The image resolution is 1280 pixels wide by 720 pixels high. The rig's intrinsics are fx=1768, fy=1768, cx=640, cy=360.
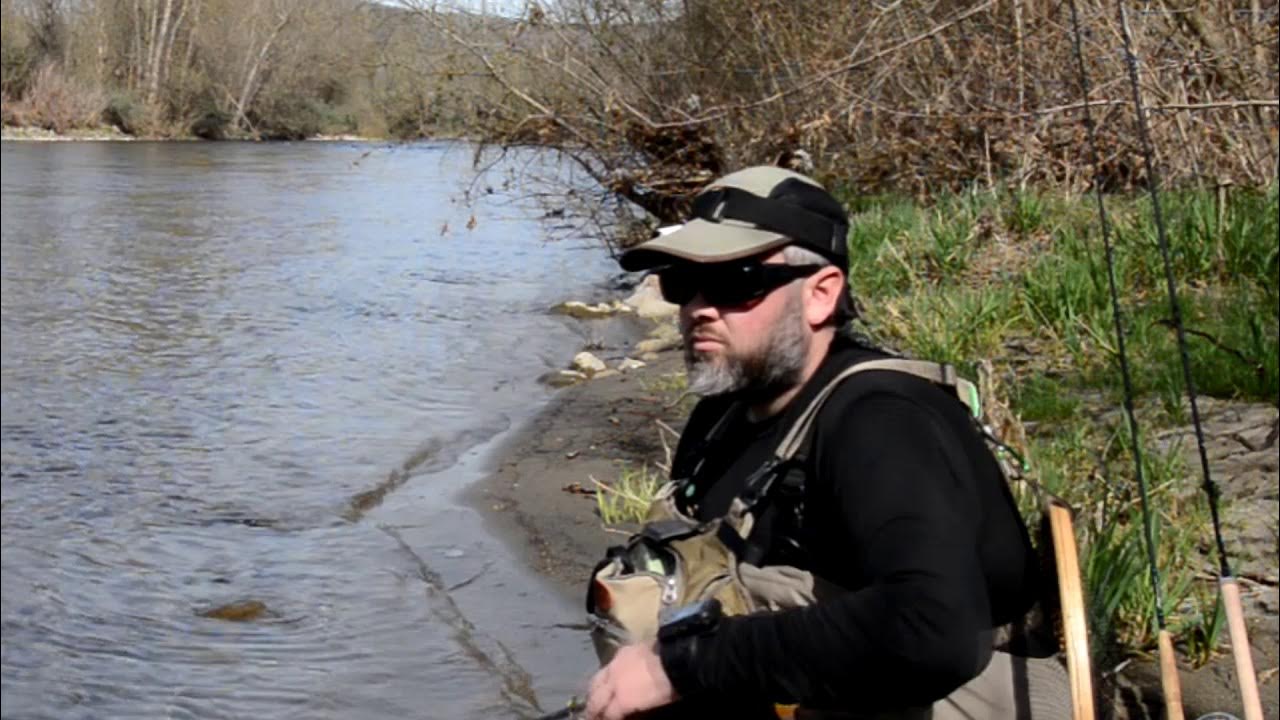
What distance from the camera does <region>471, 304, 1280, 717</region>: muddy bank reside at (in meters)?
5.11

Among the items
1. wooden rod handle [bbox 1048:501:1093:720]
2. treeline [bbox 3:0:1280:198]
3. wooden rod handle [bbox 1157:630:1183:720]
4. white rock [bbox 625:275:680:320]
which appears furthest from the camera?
white rock [bbox 625:275:680:320]

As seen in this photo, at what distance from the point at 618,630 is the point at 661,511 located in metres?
0.26

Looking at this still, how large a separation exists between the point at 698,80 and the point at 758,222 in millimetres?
12695

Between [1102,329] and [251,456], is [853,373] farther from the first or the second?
[251,456]

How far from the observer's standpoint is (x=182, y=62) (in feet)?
20.0

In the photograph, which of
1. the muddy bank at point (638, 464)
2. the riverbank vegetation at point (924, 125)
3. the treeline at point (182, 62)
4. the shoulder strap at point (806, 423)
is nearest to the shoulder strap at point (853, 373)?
the shoulder strap at point (806, 423)

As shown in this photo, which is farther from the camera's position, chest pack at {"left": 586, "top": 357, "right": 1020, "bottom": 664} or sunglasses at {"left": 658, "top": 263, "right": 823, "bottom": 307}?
sunglasses at {"left": 658, "top": 263, "right": 823, "bottom": 307}

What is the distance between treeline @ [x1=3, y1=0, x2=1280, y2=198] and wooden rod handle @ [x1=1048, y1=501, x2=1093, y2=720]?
2.04 m

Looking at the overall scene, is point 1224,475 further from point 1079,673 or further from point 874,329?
point 1079,673

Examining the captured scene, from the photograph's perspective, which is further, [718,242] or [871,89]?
[871,89]

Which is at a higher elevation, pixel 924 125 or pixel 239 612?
pixel 924 125

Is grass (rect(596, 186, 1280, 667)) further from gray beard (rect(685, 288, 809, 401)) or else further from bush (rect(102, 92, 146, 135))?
bush (rect(102, 92, 146, 135))

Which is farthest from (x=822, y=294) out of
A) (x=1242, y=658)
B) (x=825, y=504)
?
(x=1242, y=658)

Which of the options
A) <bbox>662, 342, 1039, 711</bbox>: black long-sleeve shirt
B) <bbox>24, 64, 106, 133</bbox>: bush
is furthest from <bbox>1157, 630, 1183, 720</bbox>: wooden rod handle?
<bbox>24, 64, 106, 133</bbox>: bush
